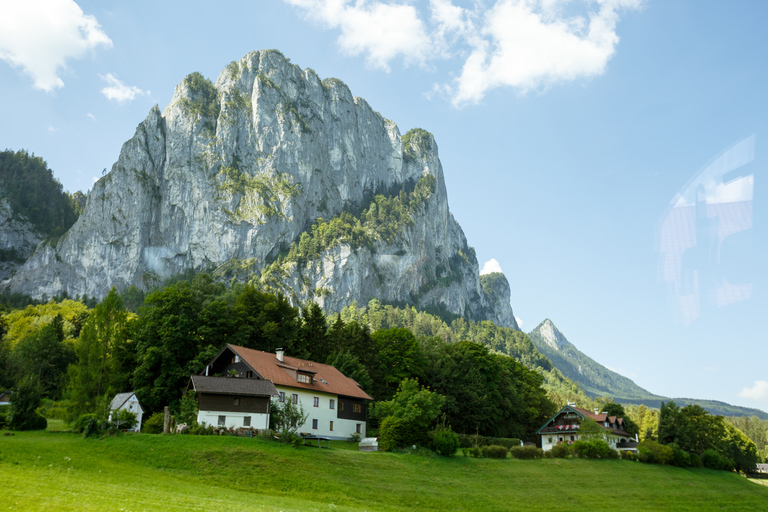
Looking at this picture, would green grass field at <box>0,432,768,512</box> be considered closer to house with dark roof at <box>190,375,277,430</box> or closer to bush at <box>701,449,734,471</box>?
house with dark roof at <box>190,375,277,430</box>

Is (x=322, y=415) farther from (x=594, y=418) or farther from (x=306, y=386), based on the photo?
(x=594, y=418)

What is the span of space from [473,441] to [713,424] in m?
45.1

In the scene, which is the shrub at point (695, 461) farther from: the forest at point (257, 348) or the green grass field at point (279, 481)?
the green grass field at point (279, 481)

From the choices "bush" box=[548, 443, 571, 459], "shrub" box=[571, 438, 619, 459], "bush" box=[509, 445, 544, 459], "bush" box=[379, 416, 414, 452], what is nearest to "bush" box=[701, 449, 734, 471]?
"shrub" box=[571, 438, 619, 459]

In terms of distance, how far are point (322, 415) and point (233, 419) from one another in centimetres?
1065

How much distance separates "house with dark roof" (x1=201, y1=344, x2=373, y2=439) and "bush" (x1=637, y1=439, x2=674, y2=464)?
3118 cm

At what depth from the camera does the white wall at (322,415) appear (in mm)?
47438

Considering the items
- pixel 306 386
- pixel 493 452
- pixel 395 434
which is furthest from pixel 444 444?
pixel 306 386

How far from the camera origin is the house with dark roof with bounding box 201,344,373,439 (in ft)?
150

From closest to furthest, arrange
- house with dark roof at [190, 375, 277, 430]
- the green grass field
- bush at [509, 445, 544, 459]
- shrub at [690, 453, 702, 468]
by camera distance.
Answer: the green grass field, house with dark roof at [190, 375, 277, 430], bush at [509, 445, 544, 459], shrub at [690, 453, 702, 468]

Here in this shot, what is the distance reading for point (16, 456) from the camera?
2675 cm

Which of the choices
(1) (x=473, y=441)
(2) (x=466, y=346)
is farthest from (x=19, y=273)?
(1) (x=473, y=441)

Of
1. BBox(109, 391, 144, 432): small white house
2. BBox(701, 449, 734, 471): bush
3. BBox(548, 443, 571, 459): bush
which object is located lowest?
BBox(701, 449, 734, 471): bush

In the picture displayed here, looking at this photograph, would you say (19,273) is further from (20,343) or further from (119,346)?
(119,346)
